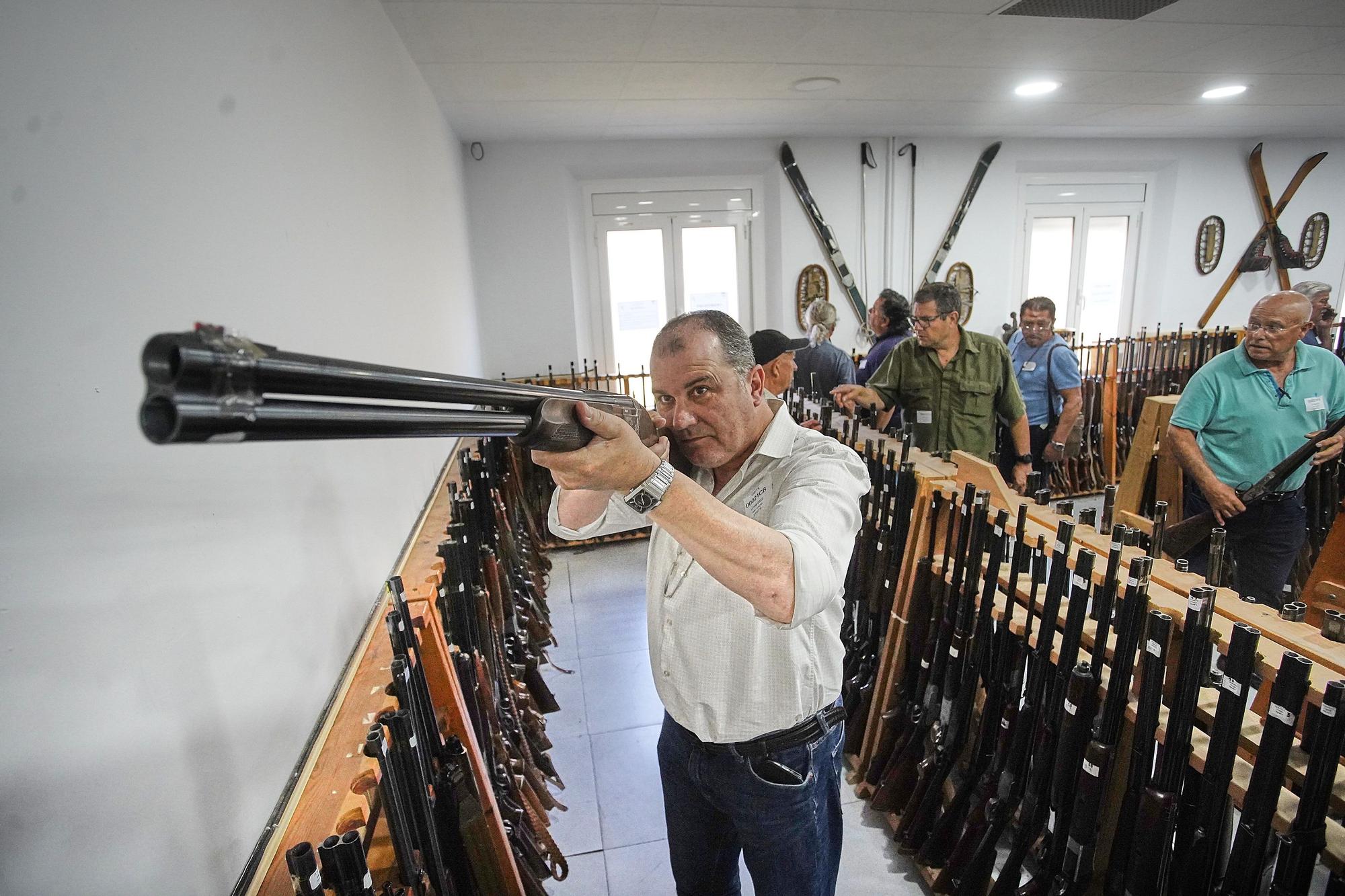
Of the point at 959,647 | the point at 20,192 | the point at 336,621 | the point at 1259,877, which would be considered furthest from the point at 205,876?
the point at 959,647

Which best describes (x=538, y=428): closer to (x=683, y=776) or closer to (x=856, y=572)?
(x=683, y=776)

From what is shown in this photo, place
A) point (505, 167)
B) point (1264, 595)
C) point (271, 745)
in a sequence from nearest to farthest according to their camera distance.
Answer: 1. point (271, 745)
2. point (1264, 595)
3. point (505, 167)

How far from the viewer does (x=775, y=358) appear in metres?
3.28

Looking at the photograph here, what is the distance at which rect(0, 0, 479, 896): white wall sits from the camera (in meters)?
0.53

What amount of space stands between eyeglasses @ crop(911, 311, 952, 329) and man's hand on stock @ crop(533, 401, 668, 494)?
271cm

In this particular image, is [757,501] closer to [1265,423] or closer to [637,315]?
[1265,423]

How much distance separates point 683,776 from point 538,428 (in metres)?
0.98

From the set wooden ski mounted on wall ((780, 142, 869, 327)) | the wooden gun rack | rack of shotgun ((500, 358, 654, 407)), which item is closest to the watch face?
the wooden gun rack

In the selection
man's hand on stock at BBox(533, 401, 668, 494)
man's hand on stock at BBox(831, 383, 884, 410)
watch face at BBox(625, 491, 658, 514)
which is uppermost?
man's hand on stock at BBox(533, 401, 668, 494)

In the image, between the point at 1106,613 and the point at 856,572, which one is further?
the point at 856,572

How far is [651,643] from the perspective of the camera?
4.25 feet

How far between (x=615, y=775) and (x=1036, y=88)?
5.29 m

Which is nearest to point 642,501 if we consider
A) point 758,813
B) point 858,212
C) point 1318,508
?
point 758,813

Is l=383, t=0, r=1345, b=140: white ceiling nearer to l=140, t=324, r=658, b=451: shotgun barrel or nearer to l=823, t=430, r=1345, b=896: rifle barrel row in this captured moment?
l=823, t=430, r=1345, b=896: rifle barrel row
